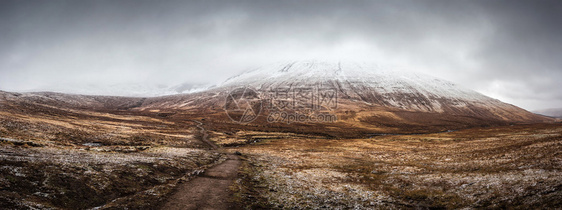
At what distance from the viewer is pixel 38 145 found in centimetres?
3119

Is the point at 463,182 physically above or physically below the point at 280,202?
above

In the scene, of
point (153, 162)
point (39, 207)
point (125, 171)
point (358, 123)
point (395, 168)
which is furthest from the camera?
point (358, 123)

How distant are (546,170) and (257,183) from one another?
1063 inches

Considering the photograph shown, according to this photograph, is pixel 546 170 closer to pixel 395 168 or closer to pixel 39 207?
pixel 395 168

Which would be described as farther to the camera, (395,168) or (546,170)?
(395,168)

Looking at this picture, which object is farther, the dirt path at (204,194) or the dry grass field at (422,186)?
the dirt path at (204,194)

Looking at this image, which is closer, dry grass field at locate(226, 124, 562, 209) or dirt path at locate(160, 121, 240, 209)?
dry grass field at locate(226, 124, 562, 209)

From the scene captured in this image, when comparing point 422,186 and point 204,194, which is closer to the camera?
→ point 204,194

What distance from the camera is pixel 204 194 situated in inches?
828

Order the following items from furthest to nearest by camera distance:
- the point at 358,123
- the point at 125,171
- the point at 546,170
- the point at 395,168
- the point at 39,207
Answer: the point at 358,123
the point at 395,168
the point at 125,171
the point at 546,170
the point at 39,207

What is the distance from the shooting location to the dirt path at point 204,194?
60.2 feet

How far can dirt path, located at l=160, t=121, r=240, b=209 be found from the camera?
18.3 metres

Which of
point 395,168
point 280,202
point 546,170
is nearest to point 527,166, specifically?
point 546,170

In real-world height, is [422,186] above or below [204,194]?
above
